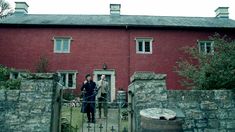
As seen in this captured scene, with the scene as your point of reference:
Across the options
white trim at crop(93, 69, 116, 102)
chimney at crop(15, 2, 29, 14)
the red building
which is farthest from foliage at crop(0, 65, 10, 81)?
chimney at crop(15, 2, 29, 14)

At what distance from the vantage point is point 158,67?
69.3ft

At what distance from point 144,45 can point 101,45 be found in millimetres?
3366

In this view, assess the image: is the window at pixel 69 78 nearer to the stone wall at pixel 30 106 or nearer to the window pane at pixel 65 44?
the window pane at pixel 65 44

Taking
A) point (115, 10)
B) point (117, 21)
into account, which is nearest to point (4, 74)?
point (117, 21)

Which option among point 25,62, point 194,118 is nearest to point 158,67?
point 25,62

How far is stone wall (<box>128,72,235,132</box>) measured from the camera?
645cm

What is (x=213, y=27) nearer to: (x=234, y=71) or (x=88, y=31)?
(x=88, y=31)

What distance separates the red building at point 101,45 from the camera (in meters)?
20.9

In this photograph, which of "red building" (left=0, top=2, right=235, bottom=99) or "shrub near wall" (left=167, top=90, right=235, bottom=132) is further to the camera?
"red building" (left=0, top=2, right=235, bottom=99)

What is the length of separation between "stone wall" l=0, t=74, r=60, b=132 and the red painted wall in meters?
14.5

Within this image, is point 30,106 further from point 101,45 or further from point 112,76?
point 101,45

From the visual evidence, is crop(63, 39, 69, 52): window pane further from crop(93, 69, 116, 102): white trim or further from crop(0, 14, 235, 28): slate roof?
crop(93, 69, 116, 102): white trim

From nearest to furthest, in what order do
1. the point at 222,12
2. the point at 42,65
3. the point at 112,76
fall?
the point at 42,65 < the point at 112,76 < the point at 222,12

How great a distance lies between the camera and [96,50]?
21.3 metres
